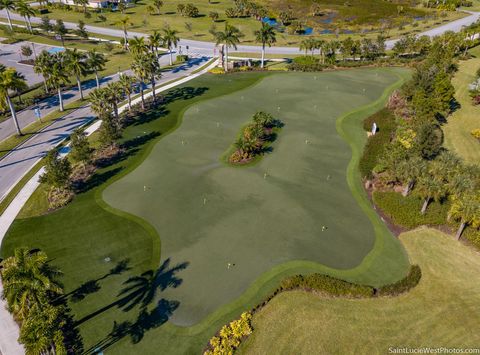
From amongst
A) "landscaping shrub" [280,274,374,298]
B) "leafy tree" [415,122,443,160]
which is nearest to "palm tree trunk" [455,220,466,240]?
"leafy tree" [415,122,443,160]

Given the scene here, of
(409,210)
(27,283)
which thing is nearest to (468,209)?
(409,210)

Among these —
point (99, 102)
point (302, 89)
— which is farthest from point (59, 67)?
point (302, 89)

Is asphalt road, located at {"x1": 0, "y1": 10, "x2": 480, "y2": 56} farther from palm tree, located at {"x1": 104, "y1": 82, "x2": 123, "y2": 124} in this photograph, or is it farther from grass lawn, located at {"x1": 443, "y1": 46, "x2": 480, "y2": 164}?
palm tree, located at {"x1": 104, "y1": 82, "x2": 123, "y2": 124}

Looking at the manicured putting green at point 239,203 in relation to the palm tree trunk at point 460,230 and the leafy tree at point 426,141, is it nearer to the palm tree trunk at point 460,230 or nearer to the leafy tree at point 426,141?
the palm tree trunk at point 460,230

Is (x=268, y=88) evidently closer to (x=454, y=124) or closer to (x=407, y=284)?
(x=454, y=124)

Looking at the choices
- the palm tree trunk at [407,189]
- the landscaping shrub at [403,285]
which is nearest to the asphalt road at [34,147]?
the landscaping shrub at [403,285]

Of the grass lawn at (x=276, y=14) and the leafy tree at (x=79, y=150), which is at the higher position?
the grass lawn at (x=276, y=14)
